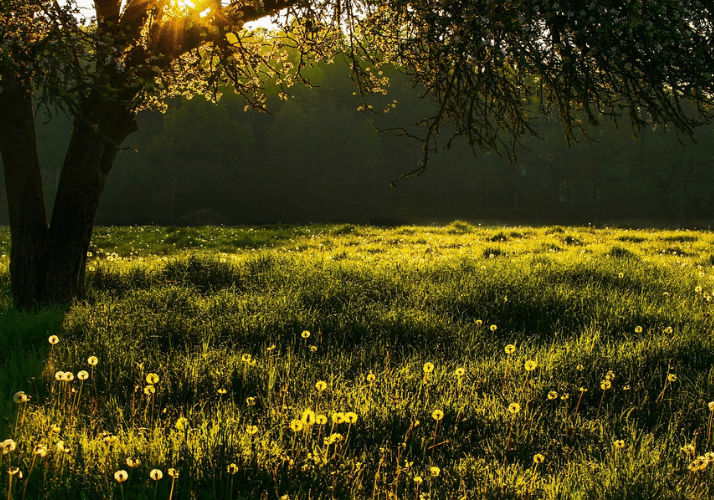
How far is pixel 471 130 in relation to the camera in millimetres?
5973

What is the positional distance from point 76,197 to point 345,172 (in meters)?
57.4

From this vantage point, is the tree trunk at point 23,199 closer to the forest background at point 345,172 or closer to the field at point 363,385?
the field at point 363,385

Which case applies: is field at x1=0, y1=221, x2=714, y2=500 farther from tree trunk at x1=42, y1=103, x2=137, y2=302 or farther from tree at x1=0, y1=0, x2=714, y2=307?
tree at x1=0, y1=0, x2=714, y2=307

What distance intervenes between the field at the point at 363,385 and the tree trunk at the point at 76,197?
670 mm

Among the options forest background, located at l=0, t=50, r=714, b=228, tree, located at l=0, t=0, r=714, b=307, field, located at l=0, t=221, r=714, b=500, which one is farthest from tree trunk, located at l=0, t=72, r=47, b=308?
forest background, located at l=0, t=50, r=714, b=228

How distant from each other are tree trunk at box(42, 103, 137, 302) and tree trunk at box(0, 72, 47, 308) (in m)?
0.18

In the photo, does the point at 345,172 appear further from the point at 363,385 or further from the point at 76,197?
the point at 363,385

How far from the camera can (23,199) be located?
23.9 feet

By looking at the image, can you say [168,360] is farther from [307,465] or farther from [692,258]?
[692,258]

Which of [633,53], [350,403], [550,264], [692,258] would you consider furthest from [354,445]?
[692,258]

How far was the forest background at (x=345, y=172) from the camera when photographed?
192ft

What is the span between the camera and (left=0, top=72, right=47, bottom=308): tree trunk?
23.4 feet

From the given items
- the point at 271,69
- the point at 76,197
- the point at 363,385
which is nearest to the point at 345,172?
the point at 271,69

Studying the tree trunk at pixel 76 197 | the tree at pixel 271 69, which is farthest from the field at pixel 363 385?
the tree at pixel 271 69
